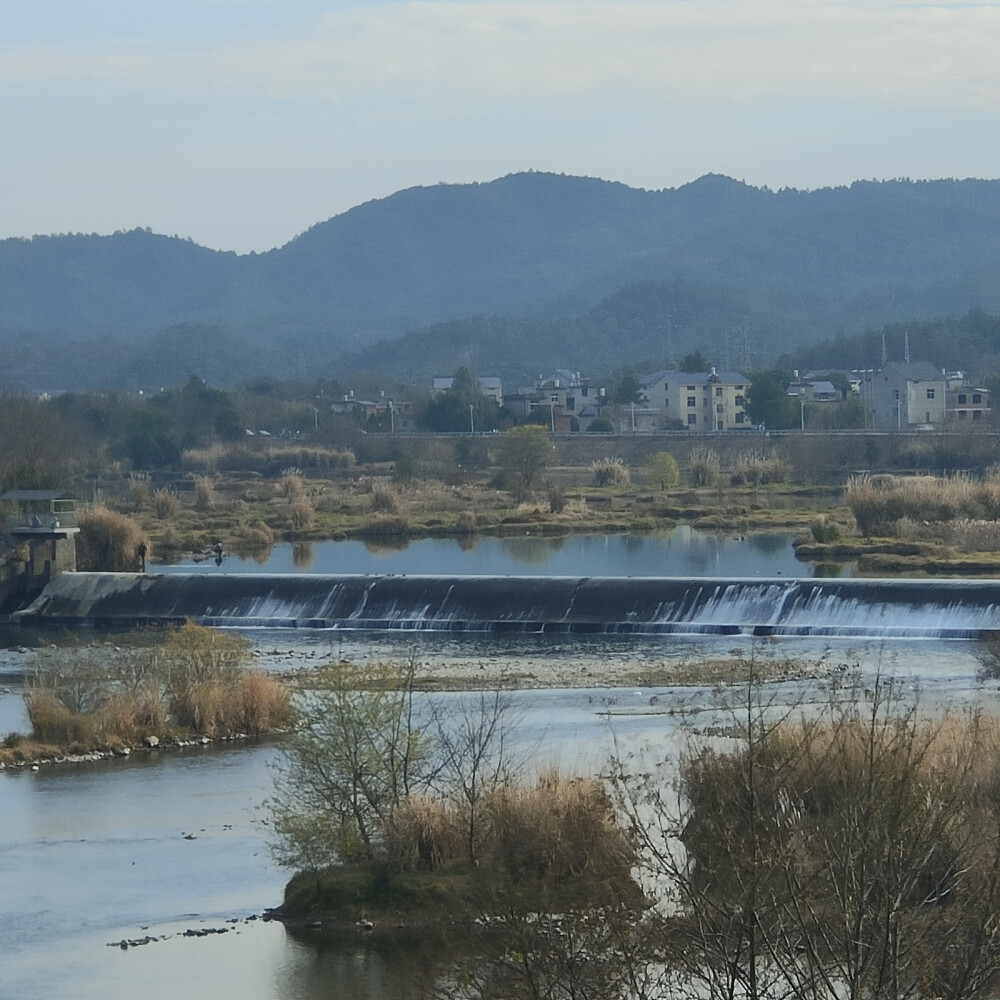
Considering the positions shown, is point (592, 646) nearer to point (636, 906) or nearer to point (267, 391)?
point (636, 906)

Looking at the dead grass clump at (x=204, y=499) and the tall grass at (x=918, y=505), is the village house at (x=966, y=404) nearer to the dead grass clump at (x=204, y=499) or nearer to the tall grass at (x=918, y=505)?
the dead grass clump at (x=204, y=499)

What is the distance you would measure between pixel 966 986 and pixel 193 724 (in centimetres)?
1862

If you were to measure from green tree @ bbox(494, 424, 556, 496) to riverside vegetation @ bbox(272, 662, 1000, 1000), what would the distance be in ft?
166

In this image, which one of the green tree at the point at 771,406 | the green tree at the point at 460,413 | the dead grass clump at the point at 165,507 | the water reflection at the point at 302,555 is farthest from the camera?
the green tree at the point at 460,413

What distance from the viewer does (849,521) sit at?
55.4 meters

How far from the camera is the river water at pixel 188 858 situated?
53.6 ft

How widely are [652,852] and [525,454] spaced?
61840mm

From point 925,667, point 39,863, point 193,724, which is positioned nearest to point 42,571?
point 193,724

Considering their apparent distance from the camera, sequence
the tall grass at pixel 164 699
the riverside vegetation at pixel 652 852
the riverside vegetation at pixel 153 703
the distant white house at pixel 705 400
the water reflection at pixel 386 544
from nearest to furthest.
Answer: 1. the riverside vegetation at pixel 652 852
2. the riverside vegetation at pixel 153 703
3. the tall grass at pixel 164 699
4. the water reflection at pixel 386 544
5. the distant white house at pixel 705 400

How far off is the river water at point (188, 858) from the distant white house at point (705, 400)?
70520 mm

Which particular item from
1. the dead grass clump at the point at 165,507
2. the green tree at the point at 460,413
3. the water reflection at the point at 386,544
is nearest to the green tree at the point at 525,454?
the dead grass clump at the point at 165,507

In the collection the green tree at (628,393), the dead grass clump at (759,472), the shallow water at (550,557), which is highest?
the green tree at (628,393)

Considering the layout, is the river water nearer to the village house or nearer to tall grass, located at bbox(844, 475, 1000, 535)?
tall grass, located at bbox(844, 475, 1000, 535)

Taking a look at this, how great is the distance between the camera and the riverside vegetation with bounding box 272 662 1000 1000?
31.8 ft
